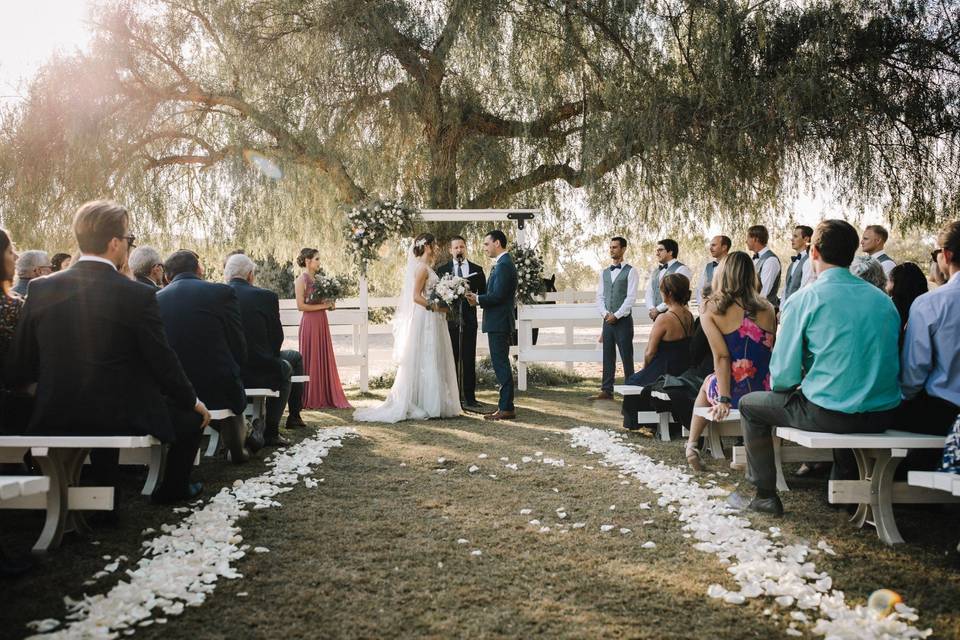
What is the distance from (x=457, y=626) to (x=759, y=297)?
3.61 metres

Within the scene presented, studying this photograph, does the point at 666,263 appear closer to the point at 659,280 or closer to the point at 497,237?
the point at 659,280

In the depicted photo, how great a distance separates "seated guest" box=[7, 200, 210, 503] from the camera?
376 cm

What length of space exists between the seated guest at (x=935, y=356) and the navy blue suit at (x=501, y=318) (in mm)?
4666

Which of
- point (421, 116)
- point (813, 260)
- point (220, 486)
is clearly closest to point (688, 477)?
point (813, 260)

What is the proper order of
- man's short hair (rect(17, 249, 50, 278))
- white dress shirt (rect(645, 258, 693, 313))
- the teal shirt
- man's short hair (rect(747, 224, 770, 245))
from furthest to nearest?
white dress shirt (rect(645, 258, 693, 313)) → man's short hair (rect(747, 224, 770, 245)) → man's short hair (rect(17, 249, 50, 278)) → the teal shirt

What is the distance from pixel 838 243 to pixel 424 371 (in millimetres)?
5237

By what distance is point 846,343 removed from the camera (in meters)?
3.78

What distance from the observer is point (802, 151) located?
9.55 metres

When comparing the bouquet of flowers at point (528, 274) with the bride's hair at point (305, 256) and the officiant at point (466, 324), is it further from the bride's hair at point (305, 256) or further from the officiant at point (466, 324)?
the bride's hair at point (305, 256)

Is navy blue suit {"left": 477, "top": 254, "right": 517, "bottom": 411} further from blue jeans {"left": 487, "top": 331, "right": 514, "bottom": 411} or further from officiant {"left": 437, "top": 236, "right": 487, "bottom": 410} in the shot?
officiant {"left": 437, "top": 236, "right": 487, "bottom": 410}

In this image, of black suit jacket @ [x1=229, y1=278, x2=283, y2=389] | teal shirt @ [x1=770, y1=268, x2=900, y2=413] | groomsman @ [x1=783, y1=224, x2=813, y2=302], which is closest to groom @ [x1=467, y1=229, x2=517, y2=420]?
black suit jacket @ [x1=229, y1=278, x2=283, y2=389]

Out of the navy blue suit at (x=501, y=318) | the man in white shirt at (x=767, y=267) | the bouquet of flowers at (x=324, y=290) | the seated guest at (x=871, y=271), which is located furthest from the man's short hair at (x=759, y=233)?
the bouquet of flowers at (x=324, y=290)

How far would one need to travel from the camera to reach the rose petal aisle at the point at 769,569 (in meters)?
2.72

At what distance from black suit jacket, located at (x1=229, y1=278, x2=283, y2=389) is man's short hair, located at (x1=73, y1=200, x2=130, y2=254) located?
2581mm
